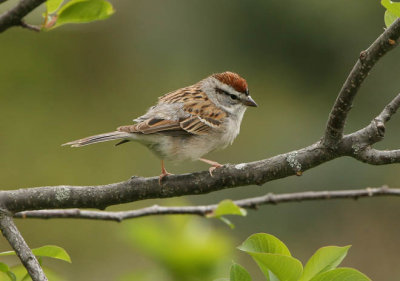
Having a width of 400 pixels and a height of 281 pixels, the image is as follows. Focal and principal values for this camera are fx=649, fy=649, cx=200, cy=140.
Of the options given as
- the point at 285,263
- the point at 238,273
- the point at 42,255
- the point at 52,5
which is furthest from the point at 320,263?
the point at 52,5

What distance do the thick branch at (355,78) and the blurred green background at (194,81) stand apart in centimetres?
492

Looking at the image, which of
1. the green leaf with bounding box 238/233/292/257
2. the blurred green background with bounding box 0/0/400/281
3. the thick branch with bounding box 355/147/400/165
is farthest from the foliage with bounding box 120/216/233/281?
the blurred green background with bounding box 0/0/400/281

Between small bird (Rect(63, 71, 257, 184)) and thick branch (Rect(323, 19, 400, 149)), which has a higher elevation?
thick branch (Rect(323, 19, 400, 149))

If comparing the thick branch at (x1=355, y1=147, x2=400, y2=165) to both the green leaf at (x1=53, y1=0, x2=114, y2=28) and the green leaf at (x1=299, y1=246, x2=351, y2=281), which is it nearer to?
the green leaf at (x1=299, y1=246, x2=351, y2=281)

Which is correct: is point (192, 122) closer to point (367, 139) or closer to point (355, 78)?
point (367, 139)

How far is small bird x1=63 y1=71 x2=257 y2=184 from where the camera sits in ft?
14.1

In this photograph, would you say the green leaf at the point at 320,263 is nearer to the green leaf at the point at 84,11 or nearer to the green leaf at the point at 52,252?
the green leaf at the point at 52,252

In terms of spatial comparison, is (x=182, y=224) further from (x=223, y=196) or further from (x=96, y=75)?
(x=96, y=75)

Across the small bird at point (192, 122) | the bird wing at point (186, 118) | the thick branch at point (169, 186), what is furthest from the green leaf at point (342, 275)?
the bird wing at point (186, 118)

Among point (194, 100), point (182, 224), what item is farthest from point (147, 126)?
point (182, 224)

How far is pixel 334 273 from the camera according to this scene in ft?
6.72

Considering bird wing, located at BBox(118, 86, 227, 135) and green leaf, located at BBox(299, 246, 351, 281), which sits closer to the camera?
green leaf, located at BBox(299, 246, 351, 281)

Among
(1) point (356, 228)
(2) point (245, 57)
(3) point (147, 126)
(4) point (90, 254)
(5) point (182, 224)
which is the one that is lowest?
(4) point (90, 254)

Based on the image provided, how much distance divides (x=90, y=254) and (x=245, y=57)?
11.8ft
